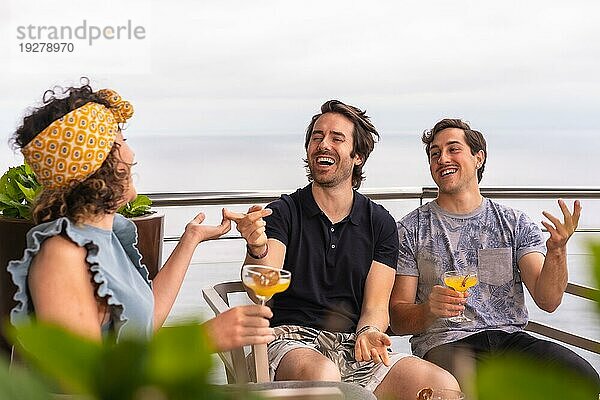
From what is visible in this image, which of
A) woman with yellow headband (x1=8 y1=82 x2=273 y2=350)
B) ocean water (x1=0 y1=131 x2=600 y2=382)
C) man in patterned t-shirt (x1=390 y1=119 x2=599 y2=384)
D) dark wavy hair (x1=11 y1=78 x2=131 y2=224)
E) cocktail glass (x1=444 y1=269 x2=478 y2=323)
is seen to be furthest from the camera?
ocean water (x1=0 y1=131 x2=600 y2=382)

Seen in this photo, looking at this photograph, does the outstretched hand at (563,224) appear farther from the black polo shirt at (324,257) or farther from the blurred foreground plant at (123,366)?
the blurred foreground plant at (123,366)

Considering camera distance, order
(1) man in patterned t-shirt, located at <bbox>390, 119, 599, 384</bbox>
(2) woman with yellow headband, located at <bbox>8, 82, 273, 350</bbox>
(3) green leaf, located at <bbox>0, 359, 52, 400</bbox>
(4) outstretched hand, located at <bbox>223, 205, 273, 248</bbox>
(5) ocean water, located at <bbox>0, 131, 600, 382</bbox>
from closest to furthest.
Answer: (3) green leaf, located at <bbox>0, 359, 52, 400</bbox> < (2) woman with yellow headband, located at <bbox>8, 82, 273, 350</bbox> < (4) outstretched hand, located at <bbox>223, 205, 273, 248</bbox> < (1) man in patterned t-shirt, located at <bbox>390, 119, 599, 384</bbox> < (5) ocean water, located at <bbox>0, 131, 600, 382</bbox>

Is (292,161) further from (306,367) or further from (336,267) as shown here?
(306,367)

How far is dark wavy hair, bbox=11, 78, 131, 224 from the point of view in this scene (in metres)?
2.14

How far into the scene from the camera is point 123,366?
120mm

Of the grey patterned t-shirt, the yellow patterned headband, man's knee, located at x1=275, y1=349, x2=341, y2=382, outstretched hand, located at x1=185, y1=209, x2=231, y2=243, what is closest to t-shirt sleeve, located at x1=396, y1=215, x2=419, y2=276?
the grey patterned t-shirt

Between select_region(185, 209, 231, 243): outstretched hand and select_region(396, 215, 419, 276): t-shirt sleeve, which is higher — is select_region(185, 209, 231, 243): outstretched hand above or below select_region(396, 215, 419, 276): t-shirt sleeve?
above

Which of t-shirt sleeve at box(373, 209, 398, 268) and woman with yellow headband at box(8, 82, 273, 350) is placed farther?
t-shirt sleeve at box(373, 209, 398, 268)

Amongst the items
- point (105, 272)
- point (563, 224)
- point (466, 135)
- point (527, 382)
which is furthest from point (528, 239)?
point (527, 382)

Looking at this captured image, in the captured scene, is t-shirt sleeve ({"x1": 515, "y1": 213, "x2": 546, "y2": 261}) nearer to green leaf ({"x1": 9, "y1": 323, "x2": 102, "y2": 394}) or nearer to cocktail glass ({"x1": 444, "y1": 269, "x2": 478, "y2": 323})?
cocktail glass ({"x1": 444, "y1": 269, "x2": 478, "y2": 323})

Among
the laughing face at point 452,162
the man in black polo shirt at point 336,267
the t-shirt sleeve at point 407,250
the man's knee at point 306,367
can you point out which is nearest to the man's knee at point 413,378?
the man in black polo shirt at point 336,267

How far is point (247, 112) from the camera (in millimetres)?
11812

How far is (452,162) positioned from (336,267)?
534 mm

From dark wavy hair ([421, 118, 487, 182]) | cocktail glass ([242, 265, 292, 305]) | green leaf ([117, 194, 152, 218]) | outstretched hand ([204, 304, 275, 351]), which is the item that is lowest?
outstretched hand ([204, 304, 275, 351])
